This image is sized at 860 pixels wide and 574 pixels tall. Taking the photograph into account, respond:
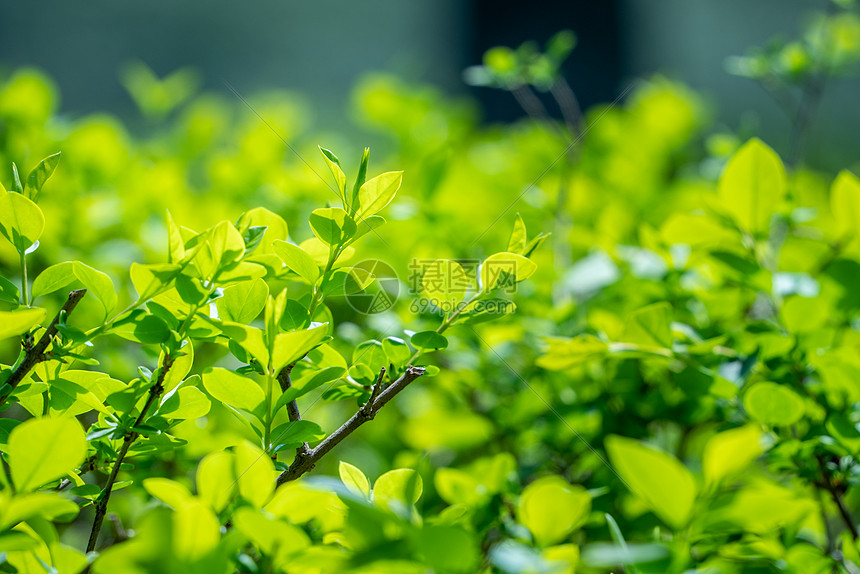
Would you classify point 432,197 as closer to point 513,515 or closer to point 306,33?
point 513,515

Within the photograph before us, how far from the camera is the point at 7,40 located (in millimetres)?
3082

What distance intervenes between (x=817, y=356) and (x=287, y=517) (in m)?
0.47

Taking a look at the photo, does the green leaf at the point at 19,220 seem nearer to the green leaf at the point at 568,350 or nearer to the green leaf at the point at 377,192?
the green leaf at the point at 377,192

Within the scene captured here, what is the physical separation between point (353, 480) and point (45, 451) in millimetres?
188

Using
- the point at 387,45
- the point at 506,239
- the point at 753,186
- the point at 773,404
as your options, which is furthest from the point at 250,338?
the point at 387,45

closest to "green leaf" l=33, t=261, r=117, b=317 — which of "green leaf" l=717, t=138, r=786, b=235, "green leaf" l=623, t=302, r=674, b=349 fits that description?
"green leaf" l=623, t=302, r=674, b=349

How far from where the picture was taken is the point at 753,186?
0.66 m

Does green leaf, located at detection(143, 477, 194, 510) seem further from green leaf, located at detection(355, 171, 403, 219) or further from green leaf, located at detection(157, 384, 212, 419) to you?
green leaf, located at detection(355, 171, 403, 219)

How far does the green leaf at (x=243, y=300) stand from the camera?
46 cm

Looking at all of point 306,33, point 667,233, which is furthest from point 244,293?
point 306,33

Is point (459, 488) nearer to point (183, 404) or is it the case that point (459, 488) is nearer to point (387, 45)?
point (183, 404)

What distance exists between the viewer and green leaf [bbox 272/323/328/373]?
41cm

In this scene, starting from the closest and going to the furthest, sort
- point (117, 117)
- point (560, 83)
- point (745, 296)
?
point (745, 296) → point (560, 83) → point (117, 117)

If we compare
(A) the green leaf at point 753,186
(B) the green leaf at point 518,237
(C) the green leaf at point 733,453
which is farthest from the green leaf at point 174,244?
(A) the green leaf at point 753,186
